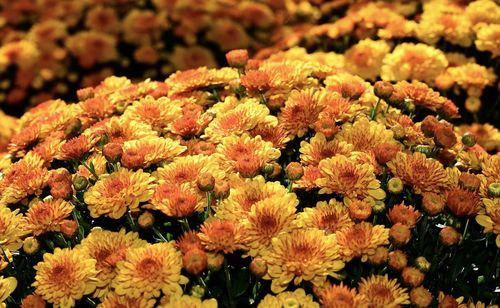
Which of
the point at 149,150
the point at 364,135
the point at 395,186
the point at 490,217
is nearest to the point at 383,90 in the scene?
the point at 364,135


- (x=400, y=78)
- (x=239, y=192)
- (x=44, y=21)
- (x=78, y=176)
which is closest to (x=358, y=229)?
(x=239, y=192)

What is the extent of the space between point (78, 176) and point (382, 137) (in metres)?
1.00

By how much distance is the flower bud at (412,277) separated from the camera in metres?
1.89

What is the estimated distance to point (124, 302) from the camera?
1870 mm

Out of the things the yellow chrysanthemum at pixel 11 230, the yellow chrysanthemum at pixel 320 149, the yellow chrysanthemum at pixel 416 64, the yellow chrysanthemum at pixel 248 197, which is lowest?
the yellow chrysanthemum at pixel 416 64

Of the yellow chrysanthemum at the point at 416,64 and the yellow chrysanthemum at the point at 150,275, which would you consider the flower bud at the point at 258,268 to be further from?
A: the yellow chrysanthemum at the point at 416,64

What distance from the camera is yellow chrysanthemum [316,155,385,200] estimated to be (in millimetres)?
2090

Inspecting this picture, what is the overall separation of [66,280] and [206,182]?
464 millimetres

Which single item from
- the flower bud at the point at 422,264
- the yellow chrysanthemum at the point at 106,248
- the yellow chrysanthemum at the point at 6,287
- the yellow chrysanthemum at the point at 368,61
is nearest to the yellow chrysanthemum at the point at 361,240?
the flower bud at the point at 422,264

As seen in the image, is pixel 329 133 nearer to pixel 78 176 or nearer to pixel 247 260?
pixel 247 260

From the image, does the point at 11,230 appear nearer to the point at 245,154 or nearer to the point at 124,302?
the point at 124,302

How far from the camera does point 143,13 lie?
5816 millimetres

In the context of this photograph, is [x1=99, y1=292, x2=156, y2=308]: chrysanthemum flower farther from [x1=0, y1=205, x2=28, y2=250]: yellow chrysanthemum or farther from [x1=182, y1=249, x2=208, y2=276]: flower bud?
[x1=0, y1=205, x2=28, y2=250]: yellow chrysanthemum

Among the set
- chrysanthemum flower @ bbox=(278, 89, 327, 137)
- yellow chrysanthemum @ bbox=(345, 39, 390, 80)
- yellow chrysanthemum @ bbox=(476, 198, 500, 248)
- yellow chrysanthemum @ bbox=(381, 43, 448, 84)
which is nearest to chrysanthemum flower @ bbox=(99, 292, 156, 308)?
chrysanthemum flower @ bbox=(278, 89, 327, 137)
